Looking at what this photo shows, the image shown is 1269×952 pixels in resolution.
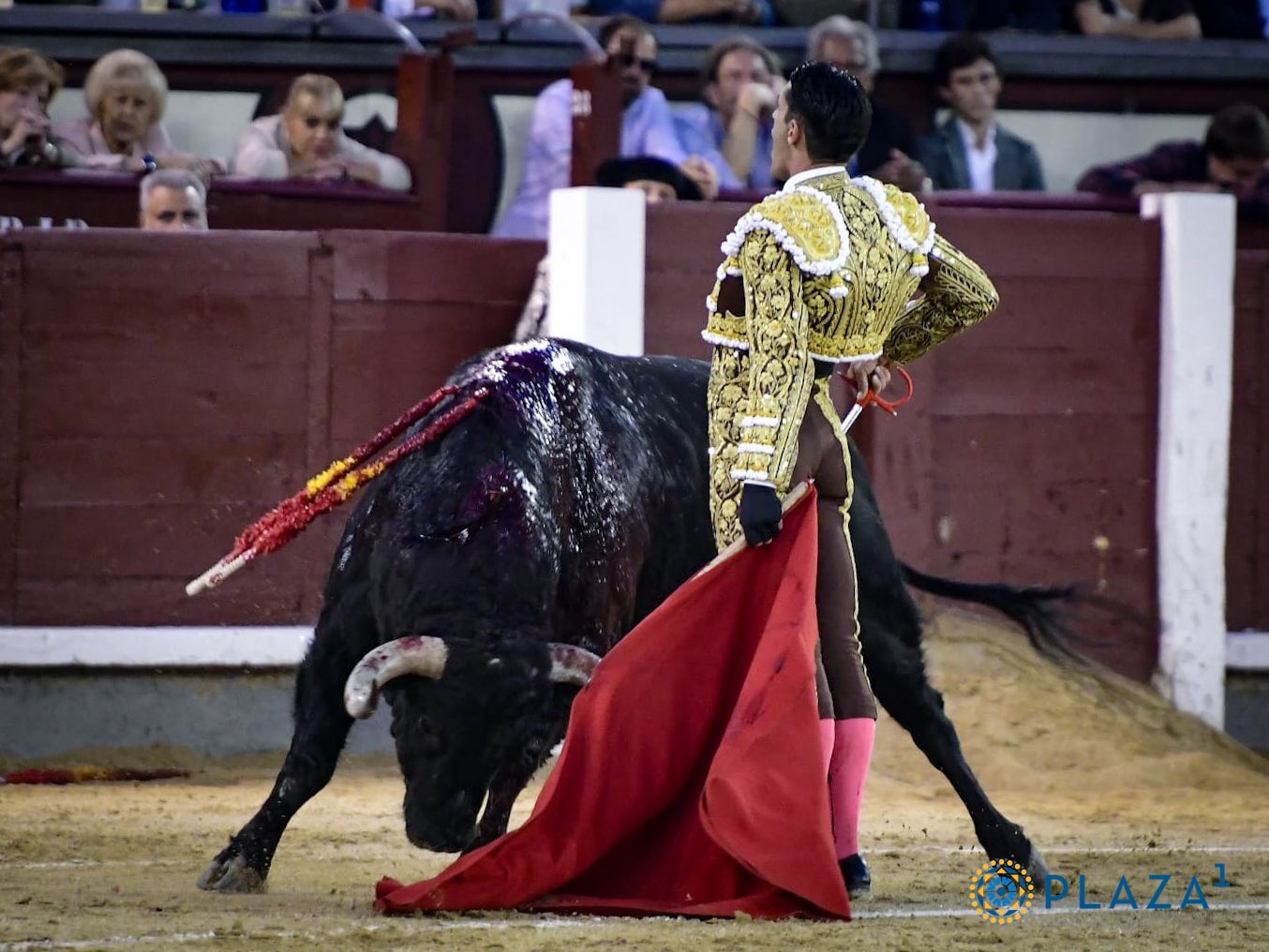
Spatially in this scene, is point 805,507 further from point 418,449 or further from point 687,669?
point 418,449

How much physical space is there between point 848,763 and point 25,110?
3.66m

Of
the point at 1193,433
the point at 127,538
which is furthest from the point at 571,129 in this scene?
the point at 1193,433

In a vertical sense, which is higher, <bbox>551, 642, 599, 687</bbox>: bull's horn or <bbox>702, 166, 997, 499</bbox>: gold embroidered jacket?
<bbox>702, 166, 997, 499</bbox>: gold embroidered jacket

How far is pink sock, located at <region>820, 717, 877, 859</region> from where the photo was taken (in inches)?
143

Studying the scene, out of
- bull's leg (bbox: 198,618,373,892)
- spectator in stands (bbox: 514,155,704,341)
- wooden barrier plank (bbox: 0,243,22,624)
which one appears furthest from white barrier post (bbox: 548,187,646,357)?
bull's leg (bbox: 198,618,373,892)

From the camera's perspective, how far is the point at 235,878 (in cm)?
374

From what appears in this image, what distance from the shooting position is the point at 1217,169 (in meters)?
7.35

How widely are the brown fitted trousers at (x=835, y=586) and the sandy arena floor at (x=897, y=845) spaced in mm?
330

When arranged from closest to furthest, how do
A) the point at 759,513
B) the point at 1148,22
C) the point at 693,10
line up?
1. the point at 759,513
2. the point at 693,10
3. the point at 1148,22

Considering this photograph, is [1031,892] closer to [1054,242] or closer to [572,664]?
[572,664]

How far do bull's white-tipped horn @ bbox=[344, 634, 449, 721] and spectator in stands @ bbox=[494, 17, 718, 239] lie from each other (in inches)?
133

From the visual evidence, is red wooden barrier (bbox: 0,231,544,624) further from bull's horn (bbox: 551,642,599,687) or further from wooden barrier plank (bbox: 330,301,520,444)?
bull's horn (bbox: 551,642,599,687)

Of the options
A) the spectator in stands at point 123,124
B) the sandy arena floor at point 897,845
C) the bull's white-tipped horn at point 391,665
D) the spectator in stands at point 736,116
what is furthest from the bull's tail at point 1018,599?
the spectator in stands at point 123,124

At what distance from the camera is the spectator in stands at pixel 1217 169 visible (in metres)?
7.26
